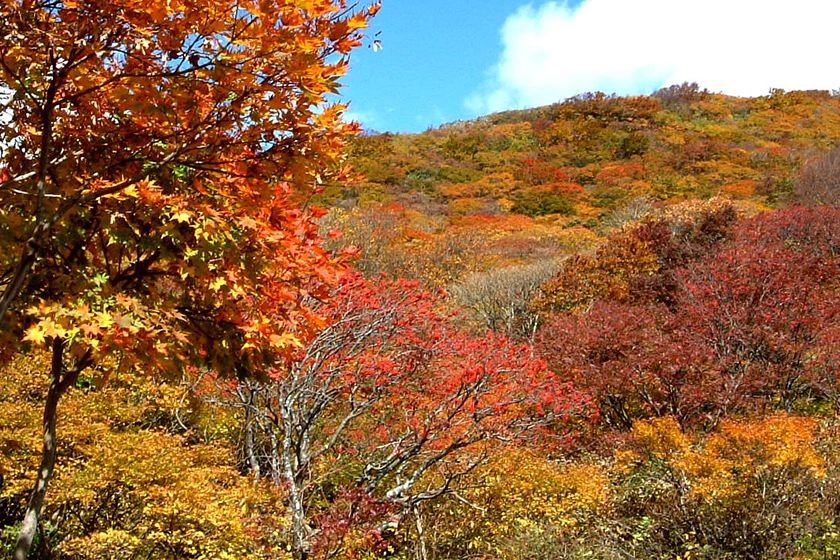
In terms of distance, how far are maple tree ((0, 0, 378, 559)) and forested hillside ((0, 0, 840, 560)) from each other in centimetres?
2

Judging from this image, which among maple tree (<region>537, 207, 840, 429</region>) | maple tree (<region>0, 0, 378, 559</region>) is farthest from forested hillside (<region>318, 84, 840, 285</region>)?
Answer: maple tree (<region>0, 0, 378, 559</region>)

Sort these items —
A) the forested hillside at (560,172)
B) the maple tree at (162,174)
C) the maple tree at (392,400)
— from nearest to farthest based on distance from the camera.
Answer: the maple tree at (162,174), the maple tree at (392,400), the forested hillside at (560,172)

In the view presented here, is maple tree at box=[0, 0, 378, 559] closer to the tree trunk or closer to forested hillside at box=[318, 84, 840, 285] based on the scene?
the tree trunk

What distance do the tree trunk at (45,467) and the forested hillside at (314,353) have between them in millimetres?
20

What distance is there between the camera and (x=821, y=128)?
40.8m

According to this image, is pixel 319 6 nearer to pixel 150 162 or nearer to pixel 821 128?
pixel 150 162

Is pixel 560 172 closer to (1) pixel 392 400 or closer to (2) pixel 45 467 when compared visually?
(1) pixel 392 400

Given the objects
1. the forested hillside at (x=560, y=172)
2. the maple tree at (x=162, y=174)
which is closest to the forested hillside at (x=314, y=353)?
Result: the maple tree at (x=162, y=174)

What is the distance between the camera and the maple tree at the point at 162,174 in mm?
2699

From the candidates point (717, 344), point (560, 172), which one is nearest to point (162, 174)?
point (717, 344)

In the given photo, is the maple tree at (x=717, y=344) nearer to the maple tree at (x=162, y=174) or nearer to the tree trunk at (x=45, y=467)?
the maple tree at (x=162, y=174)

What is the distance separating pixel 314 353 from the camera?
266 inches

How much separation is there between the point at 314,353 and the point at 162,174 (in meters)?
3.83

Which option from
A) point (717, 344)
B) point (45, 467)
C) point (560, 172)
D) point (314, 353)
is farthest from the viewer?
point (560, 172)
